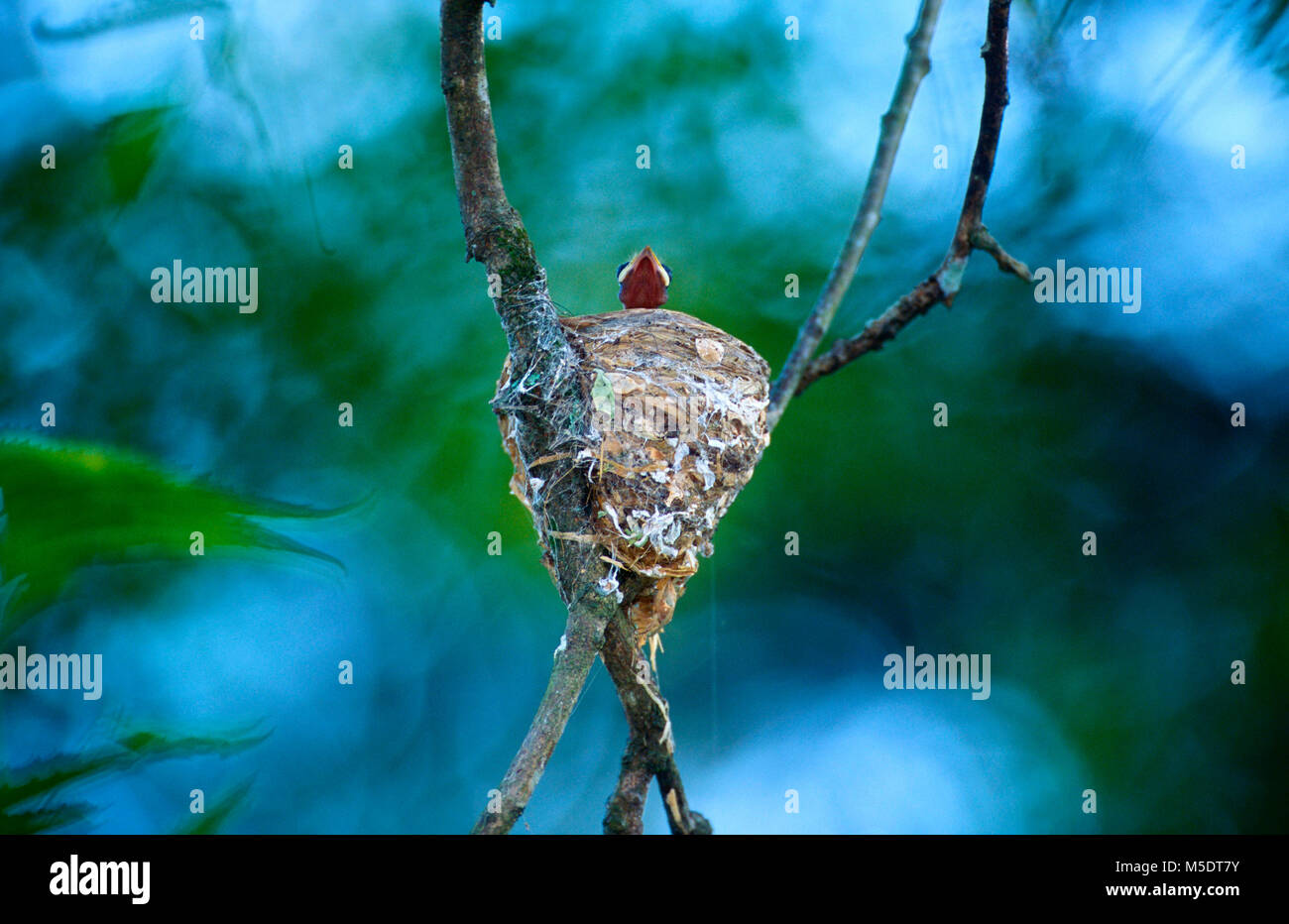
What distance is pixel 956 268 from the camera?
3678 mm

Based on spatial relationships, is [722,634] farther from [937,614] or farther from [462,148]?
[462,148]

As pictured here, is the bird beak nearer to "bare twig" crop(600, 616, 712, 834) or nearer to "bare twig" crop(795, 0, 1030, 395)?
"bare twig" crop(795, 0, 1030, 395)

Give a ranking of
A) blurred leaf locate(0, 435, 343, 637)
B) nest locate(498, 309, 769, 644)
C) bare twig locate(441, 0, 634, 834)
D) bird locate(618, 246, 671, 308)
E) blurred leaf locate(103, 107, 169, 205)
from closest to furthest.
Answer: bare twig locate(441, 0, 634, 834)
nest locate(498, 309, 769, 644)
bird locate(618, 246, 671, 308)
blurred leaf locate(0, 435, 343, 637)
blurred leaf locate(103, 107, 169, 205)

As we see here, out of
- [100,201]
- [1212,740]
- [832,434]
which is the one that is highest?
[100,201]

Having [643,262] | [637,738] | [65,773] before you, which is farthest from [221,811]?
[643,262]

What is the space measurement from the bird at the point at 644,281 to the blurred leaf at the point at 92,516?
234cm

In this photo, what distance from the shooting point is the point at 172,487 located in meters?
5.34

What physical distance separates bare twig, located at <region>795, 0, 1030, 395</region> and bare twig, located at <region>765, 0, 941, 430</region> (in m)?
0.07

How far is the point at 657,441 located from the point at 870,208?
1097 millimetres

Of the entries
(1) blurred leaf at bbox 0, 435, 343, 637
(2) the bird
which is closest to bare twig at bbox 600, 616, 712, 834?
(2) the bird

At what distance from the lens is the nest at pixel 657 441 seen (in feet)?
10.2

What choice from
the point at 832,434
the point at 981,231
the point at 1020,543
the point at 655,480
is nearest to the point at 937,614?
the point at 1020,543

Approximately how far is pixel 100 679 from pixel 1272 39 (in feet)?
20.8

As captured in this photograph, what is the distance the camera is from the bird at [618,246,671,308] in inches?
168
